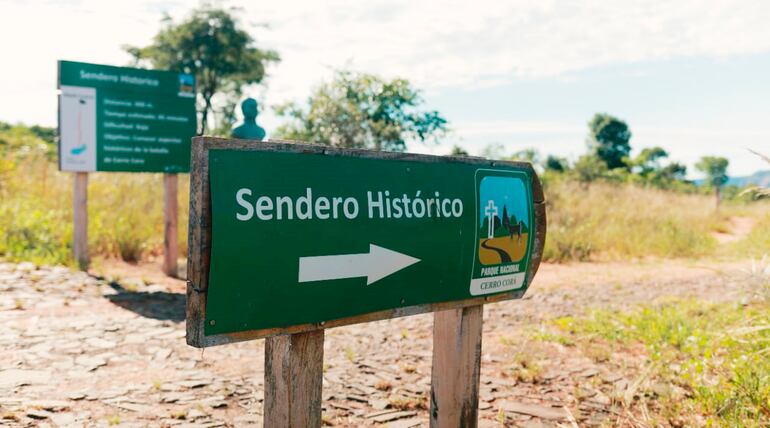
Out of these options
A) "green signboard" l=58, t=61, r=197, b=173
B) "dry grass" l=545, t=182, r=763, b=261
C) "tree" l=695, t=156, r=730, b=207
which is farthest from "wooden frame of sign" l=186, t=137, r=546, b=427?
"tree" l=695, t=156, r=730, b=207

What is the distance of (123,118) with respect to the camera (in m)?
7.73

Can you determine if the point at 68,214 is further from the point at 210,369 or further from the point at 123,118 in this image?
the point at 210,369

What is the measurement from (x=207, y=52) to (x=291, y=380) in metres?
28.4

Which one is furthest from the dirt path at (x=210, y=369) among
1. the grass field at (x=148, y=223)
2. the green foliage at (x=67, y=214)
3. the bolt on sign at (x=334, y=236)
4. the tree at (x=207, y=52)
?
the tree at (x=207, y=52)


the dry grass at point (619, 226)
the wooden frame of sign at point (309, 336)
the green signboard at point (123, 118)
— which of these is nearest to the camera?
the wooden frame of sign at point (309, 336)

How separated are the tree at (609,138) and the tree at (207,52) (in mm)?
28337

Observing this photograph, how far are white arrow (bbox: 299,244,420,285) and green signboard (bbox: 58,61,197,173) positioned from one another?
6207 millimetres


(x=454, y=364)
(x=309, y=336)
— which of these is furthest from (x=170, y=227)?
(x=309, y=336)

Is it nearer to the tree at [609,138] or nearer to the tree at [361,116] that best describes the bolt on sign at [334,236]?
the tree at [361,116]

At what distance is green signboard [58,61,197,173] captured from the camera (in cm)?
750

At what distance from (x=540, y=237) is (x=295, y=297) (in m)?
1.39

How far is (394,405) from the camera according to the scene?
12.0ft

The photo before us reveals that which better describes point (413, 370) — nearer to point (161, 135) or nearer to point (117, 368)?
point (117, 368)

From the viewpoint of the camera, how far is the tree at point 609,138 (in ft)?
160
